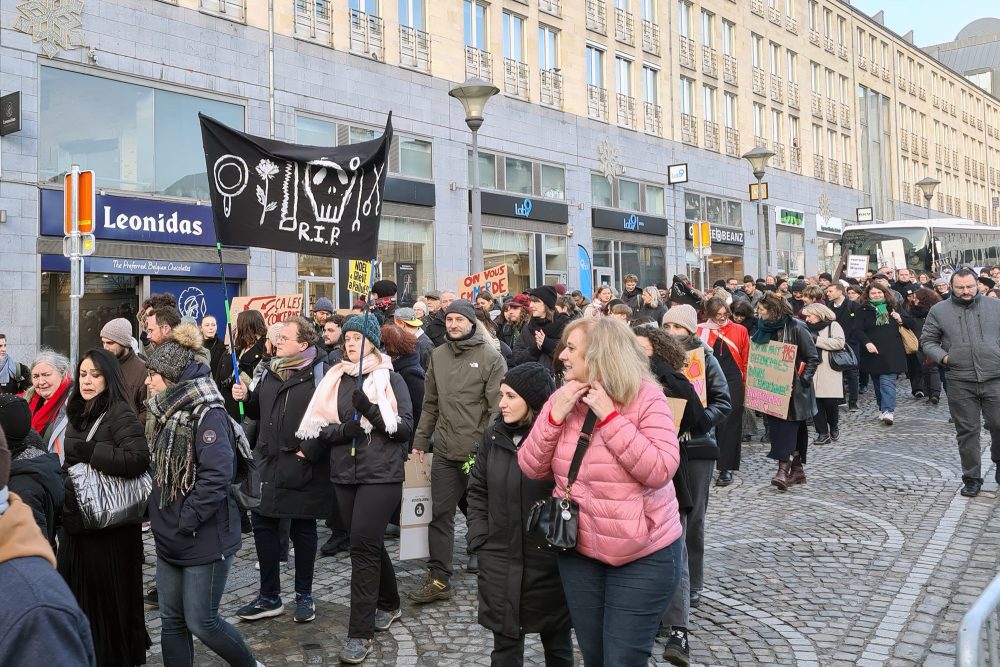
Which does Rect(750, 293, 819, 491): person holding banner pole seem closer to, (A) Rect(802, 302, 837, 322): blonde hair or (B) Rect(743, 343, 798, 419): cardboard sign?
(B) Rect(743, 343, 798, 419): cardboard sign

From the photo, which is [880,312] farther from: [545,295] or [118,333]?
[118,333]

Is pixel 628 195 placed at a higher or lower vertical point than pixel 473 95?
higher

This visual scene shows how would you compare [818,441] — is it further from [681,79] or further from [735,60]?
[735,60]

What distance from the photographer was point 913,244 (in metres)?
30.7

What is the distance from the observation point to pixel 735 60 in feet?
121

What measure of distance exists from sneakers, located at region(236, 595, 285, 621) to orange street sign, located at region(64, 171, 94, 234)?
5.75 metres

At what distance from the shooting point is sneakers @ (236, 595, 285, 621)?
534cm

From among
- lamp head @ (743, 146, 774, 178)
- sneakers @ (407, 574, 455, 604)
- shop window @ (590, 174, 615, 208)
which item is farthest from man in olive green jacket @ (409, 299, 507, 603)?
shop window @ (590, 174, 615, 208)

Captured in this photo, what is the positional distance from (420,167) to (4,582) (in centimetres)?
2175

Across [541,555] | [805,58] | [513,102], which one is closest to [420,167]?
[513,102]

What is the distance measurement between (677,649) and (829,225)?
43.5m

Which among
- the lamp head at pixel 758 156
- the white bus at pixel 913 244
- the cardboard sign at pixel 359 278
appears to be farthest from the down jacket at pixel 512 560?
the white bus at pixel 913 244

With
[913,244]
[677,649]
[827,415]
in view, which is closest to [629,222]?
[913,244]

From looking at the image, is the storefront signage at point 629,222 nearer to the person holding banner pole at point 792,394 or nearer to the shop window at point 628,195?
the shop window at point 628,195
